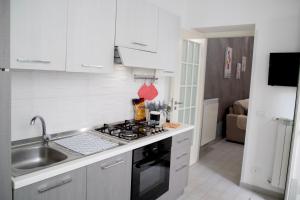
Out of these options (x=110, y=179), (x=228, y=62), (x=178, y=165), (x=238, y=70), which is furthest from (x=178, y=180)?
(x=238, y=70)

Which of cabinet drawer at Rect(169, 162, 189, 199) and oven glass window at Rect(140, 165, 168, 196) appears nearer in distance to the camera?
oven glass window at Rect(140, 165, 168, 196)

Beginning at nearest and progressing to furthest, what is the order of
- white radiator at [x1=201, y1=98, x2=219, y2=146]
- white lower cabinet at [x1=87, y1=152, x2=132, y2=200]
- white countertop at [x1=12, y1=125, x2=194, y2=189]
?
1. white countertop at [x1=12, y1=125, x2=194, y2=189]
2. white lower cabinet at [x1=87, y1=152, x2=132, y2=200]
3. white radiator at [x1=201, y1=98, x2=219, y2=146]

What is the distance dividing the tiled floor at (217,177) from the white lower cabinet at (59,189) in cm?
164

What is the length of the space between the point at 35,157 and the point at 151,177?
1.04 m

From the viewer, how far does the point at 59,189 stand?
1.48m

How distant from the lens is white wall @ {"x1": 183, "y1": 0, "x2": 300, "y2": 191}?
275 centimetres

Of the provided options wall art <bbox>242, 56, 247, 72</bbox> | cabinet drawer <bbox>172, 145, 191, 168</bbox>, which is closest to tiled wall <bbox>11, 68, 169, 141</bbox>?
cabinet drawer <bbox>172, 145, 191, 168</bbox>

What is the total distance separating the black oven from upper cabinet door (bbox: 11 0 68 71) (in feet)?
3.31

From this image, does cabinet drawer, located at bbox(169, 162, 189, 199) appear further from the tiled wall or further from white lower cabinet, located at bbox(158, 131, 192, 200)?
the tiled wall

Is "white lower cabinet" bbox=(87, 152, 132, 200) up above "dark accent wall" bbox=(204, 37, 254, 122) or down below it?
below

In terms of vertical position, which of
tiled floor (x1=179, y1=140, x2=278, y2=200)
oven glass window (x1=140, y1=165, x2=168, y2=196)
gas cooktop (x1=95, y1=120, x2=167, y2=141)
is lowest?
tiled floor (x1=179, y1=140, x2=278, y2=200)

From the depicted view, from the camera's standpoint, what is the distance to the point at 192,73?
12.1 feet

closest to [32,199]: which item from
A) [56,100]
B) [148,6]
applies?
[56,100]

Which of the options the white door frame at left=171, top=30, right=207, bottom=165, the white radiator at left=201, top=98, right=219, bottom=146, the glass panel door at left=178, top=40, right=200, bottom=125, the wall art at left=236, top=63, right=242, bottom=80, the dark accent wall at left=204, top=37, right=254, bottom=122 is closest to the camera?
the white door frame at left=171, top=30, right=207, bottom=165
